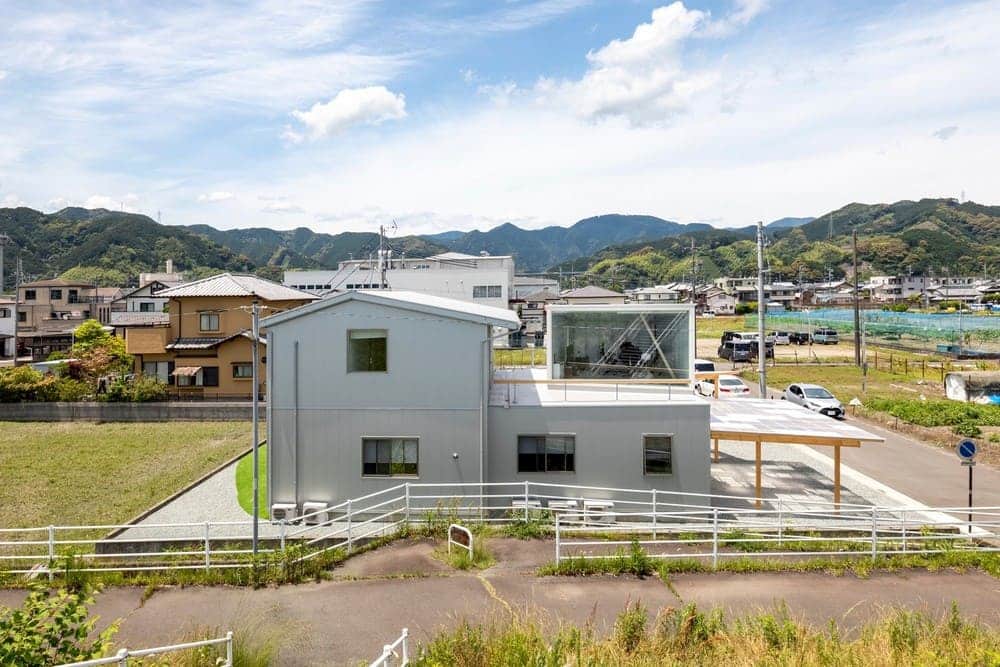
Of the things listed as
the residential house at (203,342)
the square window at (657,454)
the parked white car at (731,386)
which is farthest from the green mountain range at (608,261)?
the square window at (657,454)

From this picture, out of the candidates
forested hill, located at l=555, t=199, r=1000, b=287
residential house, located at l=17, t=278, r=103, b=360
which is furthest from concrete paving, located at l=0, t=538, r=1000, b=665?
Answer: forested hill, located at l=555, t=199, r=1000, b=287

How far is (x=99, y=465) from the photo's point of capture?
19.5m

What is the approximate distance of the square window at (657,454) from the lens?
13695 mm

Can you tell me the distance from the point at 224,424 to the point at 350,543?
58.5ft

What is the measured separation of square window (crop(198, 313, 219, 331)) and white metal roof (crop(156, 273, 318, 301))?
108 cm

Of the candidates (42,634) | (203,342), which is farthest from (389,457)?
(203,342)

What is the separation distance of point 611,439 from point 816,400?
15.2 m

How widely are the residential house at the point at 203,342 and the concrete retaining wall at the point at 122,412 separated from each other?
158 centimetres

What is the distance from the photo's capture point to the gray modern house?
44.4ft

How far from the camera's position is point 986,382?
26.6 m

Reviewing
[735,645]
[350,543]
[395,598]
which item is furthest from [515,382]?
[735,645]

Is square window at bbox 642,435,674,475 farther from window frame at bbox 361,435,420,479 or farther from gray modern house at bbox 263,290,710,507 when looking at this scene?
window frame at bbox 361,435,420,479

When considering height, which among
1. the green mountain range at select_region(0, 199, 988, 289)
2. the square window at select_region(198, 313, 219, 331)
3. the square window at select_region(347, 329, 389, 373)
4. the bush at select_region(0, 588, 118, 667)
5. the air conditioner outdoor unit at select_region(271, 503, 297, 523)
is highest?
the green mountain range at select_region(0, 199, 988, 289)

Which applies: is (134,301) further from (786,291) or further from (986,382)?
(786,291)
